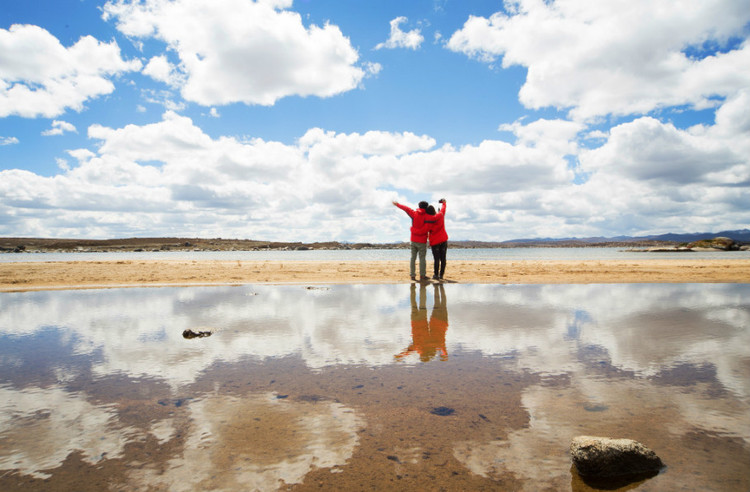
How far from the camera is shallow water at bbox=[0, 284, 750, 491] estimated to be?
290 cm

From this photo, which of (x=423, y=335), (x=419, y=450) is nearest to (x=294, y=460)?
(x=419, y=450)

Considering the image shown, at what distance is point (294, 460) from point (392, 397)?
142 centimetres

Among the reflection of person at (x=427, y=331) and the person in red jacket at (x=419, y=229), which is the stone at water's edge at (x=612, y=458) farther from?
the person in red jacket at (x=419, y=229)

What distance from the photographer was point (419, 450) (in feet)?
10.4

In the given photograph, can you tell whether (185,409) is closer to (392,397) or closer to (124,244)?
(392,397)

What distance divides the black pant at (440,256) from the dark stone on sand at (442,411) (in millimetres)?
13371

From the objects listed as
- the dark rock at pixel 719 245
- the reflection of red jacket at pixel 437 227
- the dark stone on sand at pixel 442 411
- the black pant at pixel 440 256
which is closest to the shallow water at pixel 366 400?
the dark stone on sand at pixel 442 411

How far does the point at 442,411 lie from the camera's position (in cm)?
387

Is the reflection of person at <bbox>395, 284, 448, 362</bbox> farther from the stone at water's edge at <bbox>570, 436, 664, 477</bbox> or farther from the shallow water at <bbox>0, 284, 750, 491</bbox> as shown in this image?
the stone at water's edge at <bbox>570, 436, 664, 477</bbox>

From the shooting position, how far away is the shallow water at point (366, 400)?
2896mm

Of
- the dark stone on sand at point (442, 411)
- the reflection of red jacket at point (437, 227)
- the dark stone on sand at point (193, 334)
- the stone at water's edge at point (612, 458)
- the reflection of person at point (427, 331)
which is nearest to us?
the stone at water's edge at point (612, 458)

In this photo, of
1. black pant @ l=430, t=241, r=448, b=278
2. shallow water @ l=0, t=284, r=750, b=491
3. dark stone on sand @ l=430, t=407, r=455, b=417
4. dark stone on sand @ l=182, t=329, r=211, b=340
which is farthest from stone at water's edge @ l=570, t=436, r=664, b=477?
black pant @ l=430, t=241, r=448, b=278

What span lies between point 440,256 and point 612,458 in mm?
14910

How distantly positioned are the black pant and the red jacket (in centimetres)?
81
